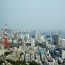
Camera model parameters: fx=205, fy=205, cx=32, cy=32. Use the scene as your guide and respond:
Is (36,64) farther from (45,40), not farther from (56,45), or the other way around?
(45,40)

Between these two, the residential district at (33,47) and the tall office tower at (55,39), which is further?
the tall office tower at (55,39)

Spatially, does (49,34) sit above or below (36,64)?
above

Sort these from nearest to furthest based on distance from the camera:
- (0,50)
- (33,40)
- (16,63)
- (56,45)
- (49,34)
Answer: (16,63) → (0,50) → (56,45) → (49,34) → (33,40)

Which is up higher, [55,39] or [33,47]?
[55,39]

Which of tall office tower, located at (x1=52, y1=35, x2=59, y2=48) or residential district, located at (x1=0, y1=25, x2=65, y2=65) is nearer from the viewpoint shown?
residential district, located at (x1=0, y1=25, x2=65, y2=65)

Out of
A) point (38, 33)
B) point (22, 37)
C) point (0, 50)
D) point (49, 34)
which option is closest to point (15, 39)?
point (22, 37)

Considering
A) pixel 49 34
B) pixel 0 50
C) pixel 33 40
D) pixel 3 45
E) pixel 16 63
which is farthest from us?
pixel 33 40

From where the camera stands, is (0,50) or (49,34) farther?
(49,34)

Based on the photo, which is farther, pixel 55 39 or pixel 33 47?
pixel 55 39
